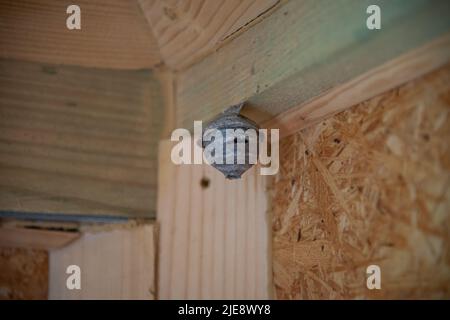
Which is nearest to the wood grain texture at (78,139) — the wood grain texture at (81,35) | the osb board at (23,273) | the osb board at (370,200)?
the wood grain texture at (81,35)

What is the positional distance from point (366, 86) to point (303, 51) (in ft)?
0.32

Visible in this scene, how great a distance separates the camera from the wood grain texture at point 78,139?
1057 mm

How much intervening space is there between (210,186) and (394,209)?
436 millimetres

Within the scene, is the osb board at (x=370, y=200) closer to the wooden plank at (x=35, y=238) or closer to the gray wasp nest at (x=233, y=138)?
the gray wasp nest at (x=233, y=138)

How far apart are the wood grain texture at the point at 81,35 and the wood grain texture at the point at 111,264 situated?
13.0 inches

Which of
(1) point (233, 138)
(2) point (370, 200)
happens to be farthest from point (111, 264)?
(2) point (370, 200)

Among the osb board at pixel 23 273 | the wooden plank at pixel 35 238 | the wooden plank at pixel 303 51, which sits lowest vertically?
the osb board at pixel 23 273

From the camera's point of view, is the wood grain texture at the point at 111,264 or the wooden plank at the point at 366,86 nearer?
the wooden plank at the point at 366,86

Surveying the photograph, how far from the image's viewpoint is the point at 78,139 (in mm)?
1097

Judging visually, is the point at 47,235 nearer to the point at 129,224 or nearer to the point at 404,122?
the point at 129,224

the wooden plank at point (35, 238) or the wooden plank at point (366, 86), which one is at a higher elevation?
the wooden plank at point (366, 86)

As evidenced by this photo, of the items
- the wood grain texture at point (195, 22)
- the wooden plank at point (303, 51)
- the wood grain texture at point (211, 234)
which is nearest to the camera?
the wooden plank at point (303, 51)

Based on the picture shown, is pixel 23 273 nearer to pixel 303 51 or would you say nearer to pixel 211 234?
pixel 211 234

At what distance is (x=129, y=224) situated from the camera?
1.13 m
